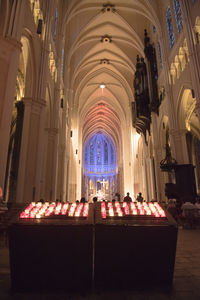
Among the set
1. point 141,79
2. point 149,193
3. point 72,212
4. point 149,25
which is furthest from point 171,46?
point 72,212

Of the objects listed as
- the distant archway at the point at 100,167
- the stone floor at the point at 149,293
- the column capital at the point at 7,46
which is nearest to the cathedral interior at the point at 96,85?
the column capital at the point at 7,46

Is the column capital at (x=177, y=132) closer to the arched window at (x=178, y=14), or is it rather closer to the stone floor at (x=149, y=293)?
the arched window at (x=178, y=14)

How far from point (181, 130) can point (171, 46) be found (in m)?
5.66

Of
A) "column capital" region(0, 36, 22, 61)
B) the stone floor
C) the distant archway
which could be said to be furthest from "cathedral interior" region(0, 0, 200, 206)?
the distant archway

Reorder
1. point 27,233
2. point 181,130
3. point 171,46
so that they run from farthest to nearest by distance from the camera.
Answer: point 171,46 → point 181,130 → point 27,233

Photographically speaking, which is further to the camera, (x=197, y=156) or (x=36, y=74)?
(x=197, y=156)

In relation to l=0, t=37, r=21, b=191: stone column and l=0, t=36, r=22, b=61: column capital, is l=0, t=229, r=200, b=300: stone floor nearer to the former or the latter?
l=0, t=37, r=21, b=191: stone column

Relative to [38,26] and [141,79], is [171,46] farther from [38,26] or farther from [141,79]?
[38,26]

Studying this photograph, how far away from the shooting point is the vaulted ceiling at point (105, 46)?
16.4 meters

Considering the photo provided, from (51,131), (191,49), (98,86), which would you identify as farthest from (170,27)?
(98,86)

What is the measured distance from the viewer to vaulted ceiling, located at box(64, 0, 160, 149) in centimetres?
1641

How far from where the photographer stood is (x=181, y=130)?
37.7 ft

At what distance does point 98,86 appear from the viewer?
1099 inches

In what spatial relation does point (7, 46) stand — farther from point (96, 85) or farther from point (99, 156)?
point (99, 156)
